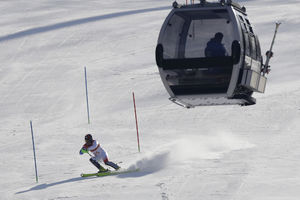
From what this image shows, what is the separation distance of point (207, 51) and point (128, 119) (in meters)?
9.75

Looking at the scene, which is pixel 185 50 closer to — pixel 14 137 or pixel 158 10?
pixel 14 137

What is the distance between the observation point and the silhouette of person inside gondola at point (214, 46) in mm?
12844

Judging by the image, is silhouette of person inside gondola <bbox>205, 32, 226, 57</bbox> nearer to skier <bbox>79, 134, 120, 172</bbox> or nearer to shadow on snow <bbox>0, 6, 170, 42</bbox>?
skier <bbox>79, 134, 120, 172</bbox>

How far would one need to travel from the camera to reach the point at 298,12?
37.2m

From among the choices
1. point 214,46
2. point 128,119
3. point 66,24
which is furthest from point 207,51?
point 66,24

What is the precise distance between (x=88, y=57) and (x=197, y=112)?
32.9 ft

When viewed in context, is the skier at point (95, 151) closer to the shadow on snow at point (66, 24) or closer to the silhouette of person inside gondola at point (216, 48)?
the silhouette of person inside gondola at point (216, 48)

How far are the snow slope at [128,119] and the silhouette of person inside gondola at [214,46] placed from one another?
95.8 inches

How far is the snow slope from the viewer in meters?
14.1

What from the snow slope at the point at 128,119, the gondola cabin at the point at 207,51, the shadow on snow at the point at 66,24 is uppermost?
the gondola cabin at the point at 207,51

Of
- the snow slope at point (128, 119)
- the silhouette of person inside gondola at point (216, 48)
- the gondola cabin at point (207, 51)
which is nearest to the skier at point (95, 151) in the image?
the snow slope at point (128, 119)

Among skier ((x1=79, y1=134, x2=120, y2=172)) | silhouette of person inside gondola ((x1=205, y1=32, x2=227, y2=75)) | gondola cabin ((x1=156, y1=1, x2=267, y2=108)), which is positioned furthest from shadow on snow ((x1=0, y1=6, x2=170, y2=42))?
silhouette of person inside gondola ((x1=205, y1=32, x2=227, y2=75))

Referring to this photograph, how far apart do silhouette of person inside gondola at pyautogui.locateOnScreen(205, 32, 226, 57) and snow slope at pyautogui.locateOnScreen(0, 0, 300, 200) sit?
2.43 m

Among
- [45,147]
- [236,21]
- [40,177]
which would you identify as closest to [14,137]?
[45,147]
